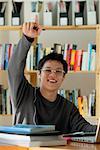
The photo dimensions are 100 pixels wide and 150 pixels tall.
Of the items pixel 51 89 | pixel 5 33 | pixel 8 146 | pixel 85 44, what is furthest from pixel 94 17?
pixel 8 146

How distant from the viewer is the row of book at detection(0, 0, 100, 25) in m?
4.05

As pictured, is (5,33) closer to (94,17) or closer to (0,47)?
(0,47)

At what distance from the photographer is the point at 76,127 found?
230 centimetres

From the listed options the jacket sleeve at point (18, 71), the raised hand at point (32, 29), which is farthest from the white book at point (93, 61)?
the raised hand at point (32, 29)

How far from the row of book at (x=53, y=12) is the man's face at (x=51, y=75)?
1661 mm

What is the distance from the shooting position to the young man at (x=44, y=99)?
2159mm

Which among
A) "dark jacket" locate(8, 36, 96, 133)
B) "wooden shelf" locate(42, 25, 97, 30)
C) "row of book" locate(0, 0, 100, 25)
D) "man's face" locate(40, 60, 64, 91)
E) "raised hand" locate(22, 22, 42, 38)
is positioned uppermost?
"row of book" locate(0, 0, 100, 25)

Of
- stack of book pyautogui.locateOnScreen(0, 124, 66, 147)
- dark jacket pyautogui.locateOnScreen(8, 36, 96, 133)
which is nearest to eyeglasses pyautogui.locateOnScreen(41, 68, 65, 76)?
dark jacket pyautogui.locateOnScreen(8, 36, 96, 133)

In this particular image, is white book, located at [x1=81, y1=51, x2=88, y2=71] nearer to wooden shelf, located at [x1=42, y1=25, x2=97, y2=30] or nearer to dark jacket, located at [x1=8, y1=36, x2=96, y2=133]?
wooden shelf, located at [x1=42, y1=25, x2=97, y2=30]

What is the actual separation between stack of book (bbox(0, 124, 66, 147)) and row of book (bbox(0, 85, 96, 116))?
2562 mm

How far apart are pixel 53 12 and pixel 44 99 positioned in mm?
2041

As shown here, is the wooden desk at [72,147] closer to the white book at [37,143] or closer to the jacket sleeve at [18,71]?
the white book at [37,143]

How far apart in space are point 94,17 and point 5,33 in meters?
1.11

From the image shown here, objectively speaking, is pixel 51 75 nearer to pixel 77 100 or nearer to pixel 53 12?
pixel 77 100
